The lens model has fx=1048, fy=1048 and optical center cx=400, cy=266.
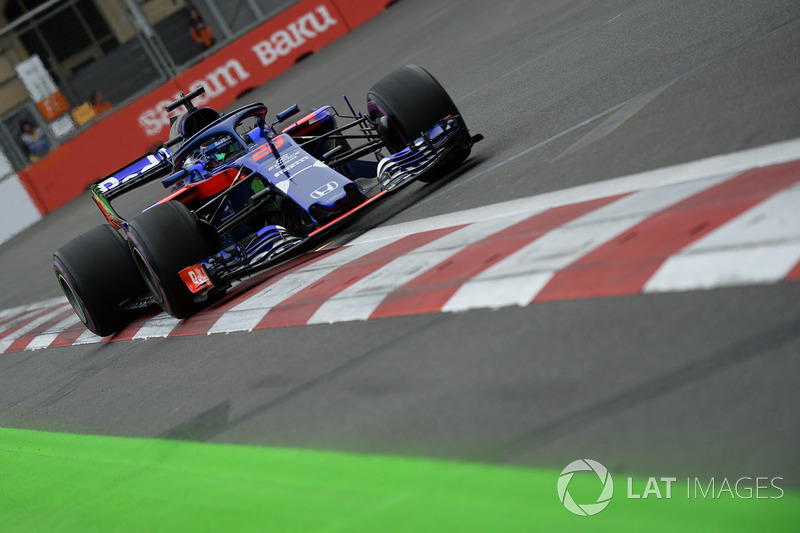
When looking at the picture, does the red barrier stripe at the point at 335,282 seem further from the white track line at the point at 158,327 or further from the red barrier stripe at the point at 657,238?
the red barrier stripe at the point at 657,238

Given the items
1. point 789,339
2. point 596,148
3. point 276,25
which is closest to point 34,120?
point 276,25

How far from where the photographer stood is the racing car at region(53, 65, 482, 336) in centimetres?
673

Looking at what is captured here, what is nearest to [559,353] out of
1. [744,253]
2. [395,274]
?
[744,253]

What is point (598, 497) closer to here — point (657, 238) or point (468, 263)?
point (657, 238)

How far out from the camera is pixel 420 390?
3.91 meters

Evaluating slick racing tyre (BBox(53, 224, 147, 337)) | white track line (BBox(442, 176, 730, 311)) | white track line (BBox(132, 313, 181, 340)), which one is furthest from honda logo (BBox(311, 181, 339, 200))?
white track line (BBox(442, 176, 730, 311))

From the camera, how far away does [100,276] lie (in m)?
7.66

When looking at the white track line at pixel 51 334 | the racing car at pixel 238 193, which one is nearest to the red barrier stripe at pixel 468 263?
the racing car at pixel 238 193

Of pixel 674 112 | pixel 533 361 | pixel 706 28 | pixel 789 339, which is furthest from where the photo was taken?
pixel 706 28

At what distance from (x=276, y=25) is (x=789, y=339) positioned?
19.0m

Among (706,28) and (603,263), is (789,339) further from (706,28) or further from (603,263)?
(706,28)

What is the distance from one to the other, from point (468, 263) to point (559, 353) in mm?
Answer: 1388

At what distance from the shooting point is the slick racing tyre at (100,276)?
25.0 feet

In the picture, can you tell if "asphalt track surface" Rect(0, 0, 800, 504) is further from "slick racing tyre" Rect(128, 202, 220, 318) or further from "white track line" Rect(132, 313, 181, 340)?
"slick racing tyre" Rect(128, 202, 220, 318)
